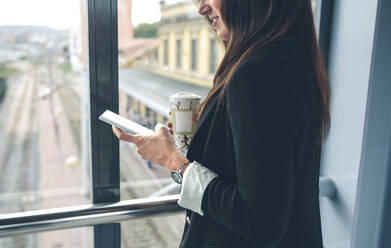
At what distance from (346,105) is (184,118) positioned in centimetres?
72

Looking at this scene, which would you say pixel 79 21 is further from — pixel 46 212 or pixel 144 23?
pixel 46 212

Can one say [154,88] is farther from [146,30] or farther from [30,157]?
[30,157]

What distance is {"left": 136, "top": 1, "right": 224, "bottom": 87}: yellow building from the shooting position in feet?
4.58

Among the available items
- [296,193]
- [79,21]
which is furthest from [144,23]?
[296,193]

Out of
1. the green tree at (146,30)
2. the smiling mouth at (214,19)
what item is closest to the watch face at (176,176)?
the smiling mouth at (214,19)

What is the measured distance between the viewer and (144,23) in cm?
127

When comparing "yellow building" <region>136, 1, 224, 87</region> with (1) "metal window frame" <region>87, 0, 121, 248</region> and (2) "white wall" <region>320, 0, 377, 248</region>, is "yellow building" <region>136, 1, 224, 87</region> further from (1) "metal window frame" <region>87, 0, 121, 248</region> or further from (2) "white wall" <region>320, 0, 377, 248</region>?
(2) "white wall" <region>320, 0, 377, 248</region>

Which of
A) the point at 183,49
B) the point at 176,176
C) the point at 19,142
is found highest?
the point at 183,49

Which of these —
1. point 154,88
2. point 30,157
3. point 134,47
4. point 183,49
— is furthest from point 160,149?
point 30,157

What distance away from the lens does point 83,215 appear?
1.05m

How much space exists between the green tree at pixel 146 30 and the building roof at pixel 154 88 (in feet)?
0.41

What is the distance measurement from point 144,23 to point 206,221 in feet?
2.61

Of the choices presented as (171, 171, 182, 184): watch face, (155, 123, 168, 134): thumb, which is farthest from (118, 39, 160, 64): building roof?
(171, 171, 182, 184): watch face

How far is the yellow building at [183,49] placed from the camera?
139cm
